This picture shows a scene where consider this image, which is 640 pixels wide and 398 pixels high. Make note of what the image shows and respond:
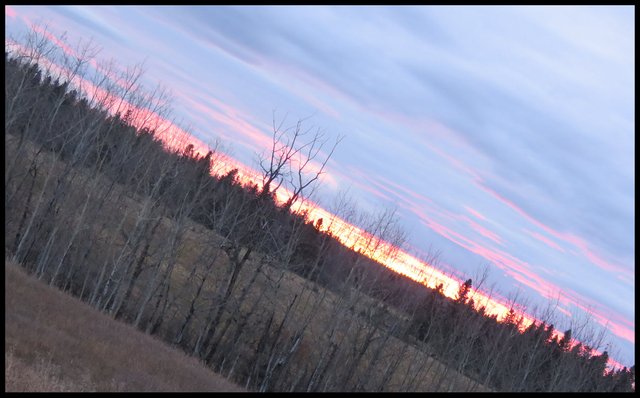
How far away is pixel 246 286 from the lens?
133ft

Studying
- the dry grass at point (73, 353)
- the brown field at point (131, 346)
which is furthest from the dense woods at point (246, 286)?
the dry grass at point (73, 353)

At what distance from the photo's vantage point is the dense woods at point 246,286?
35.3 metres

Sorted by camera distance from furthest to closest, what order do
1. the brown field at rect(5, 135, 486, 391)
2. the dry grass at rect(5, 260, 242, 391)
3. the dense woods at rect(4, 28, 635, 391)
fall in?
the dense woods at rect(4, 28, 635, 391) < the brown field at rect(5, 135, 486, 391) < the dry grass at rect(5, 260, 242, 391)

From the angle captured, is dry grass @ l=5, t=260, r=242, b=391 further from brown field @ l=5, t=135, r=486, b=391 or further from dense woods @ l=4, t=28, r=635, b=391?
dense woods @ l=4, t=28, r=635, b=391

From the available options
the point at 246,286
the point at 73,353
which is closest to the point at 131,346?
the point at 73,353

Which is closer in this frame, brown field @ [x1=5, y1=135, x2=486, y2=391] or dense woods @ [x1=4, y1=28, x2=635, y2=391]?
brown field @ [x1=5, y1=135, x2=486, y2=391]

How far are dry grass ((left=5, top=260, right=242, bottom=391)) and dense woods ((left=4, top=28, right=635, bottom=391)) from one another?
10.2 meters

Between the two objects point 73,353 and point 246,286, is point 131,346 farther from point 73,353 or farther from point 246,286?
point 246,286

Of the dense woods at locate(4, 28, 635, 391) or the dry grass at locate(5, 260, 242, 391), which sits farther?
the dense woods at locate(4, 28, 635, 391)

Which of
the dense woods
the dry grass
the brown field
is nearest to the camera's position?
the dry grass

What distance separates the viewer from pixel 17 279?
23672 mm

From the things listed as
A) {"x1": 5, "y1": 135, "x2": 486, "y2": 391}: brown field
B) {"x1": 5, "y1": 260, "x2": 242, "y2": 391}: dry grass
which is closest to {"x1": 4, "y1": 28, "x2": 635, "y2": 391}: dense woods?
{"x1": 5, "y1": 135, "x2": 486, "y2": 391}: brown field

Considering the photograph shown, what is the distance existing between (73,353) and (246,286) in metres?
23.8

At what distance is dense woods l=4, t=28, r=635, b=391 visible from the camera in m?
35.3
